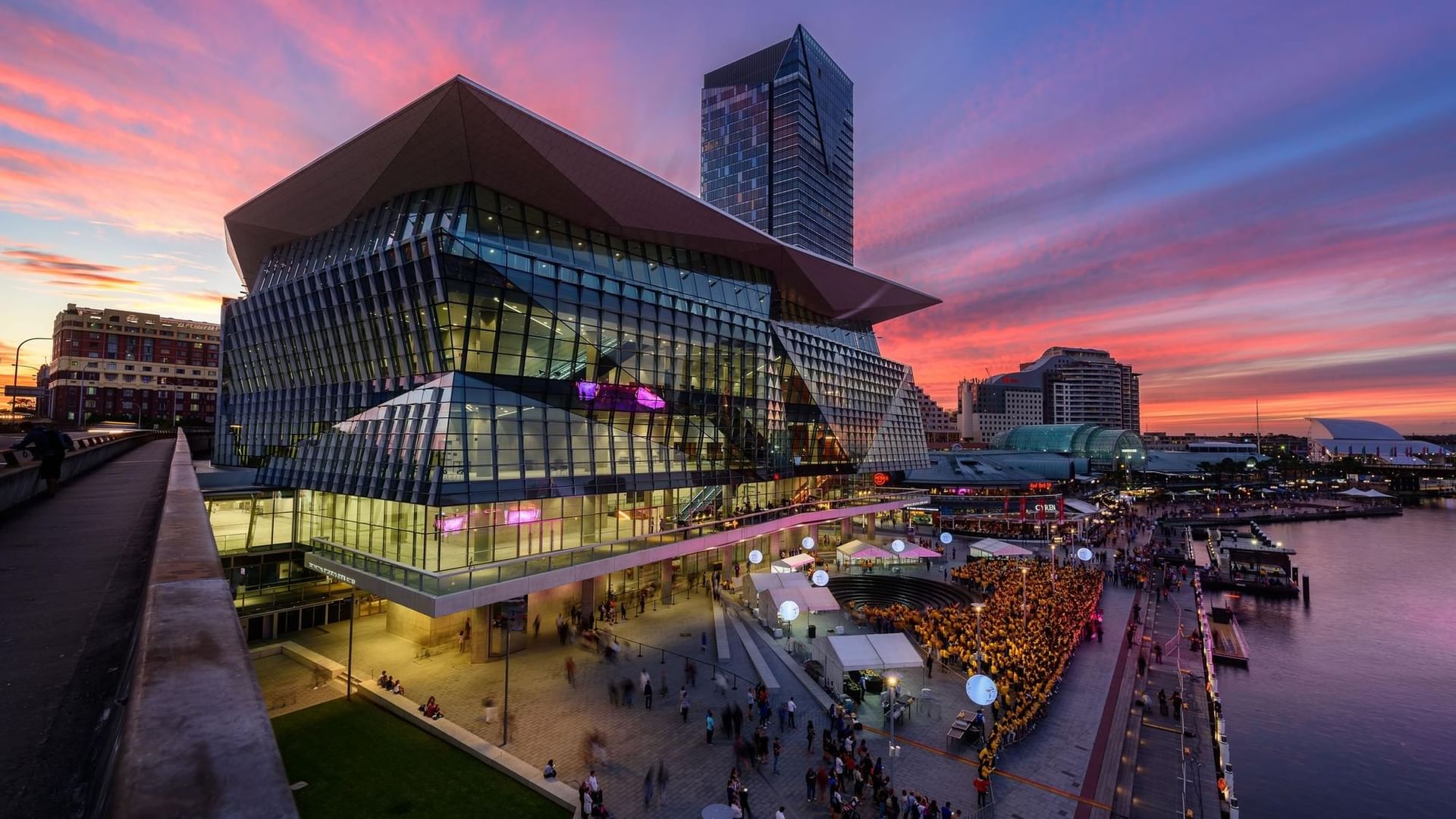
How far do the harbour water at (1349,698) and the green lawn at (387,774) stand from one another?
25.2 meters

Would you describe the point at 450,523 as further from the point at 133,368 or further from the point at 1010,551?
the point at 133,368

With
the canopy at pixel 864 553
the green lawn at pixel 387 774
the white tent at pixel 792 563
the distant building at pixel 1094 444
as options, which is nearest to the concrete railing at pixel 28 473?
the green lawn at pixel 387 774

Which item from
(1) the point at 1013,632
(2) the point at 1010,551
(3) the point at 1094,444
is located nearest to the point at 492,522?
(1) the point at 1013,632

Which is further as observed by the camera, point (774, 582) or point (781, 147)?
point (781, 147)

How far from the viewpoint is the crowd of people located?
80.2 ft

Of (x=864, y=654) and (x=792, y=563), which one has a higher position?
(x=792, y=563)

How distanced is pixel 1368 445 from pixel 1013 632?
231m

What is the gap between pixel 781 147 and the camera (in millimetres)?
144125

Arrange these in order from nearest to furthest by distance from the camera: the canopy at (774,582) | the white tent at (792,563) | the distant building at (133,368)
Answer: the canopy at (774,582) → the white tent at (792,563) → the distant building at (133,368)

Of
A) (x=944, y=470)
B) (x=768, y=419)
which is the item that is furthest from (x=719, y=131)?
(x=768, y=419)

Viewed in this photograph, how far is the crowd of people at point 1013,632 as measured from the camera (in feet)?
80.2

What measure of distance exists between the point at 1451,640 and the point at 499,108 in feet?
214

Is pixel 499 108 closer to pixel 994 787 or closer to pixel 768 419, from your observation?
pixel 768 419

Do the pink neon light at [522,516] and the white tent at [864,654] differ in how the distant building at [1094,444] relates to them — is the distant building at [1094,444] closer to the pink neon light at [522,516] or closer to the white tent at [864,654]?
the white tent at [864,654]
